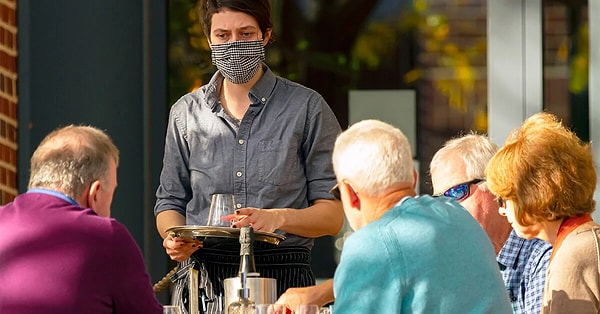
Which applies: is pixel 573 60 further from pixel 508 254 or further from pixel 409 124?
pixel 508 254

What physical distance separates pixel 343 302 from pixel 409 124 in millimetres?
3655

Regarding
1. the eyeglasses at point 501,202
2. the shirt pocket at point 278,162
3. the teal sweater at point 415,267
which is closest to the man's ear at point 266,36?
the shirt pocket at point 278,162

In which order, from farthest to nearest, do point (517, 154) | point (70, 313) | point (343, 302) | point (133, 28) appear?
1. point (133, 28)
2. point (517, 154)
3. point (70, 313)
4. point (343, 302)

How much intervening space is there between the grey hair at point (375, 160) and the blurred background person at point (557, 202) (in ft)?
1.77

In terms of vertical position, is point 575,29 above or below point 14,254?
above

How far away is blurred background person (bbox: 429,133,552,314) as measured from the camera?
4.16m

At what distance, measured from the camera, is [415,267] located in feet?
10.6

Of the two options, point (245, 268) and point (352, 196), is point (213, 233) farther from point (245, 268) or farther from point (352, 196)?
point (352, 196)

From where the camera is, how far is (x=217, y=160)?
4465 mm

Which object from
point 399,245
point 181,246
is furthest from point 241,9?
point 399,245

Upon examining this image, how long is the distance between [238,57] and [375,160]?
123 cm

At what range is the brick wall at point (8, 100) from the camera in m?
6.13

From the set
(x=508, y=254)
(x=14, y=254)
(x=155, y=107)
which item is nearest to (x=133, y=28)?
(x=155, y=107)

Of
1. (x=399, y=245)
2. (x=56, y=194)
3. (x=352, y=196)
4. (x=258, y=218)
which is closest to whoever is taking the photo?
(x=399, y=245)
